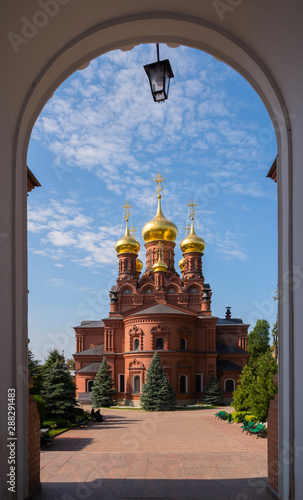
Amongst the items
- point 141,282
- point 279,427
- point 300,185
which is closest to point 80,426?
point 279,427

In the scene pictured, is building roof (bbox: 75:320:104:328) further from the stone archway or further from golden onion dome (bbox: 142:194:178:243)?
the stone archway

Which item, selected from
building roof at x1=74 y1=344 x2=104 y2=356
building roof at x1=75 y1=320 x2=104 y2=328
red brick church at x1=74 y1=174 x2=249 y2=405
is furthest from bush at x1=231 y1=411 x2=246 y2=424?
building roof at x1=75 y1=320 x2=104 y2=328

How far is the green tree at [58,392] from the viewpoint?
20.0m

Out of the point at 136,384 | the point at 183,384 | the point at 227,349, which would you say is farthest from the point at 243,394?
the point at 227,349

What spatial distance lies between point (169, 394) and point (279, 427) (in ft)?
82.3

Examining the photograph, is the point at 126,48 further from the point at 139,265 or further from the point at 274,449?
the point at 139,265

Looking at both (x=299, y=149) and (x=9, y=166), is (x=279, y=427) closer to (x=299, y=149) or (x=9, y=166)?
(x=299, y=149)

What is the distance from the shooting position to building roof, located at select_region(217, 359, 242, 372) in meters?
34.9

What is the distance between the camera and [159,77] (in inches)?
215

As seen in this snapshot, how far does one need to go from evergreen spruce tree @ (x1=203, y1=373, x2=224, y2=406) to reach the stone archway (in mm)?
28662

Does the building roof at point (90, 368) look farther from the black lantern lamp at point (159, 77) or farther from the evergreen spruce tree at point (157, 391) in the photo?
the black lantern lamp at point (159, 77)

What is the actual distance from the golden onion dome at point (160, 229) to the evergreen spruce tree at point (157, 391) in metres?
16.0

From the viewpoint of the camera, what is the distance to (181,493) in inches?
247

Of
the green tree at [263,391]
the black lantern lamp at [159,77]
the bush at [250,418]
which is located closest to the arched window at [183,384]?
the bush at [250,418]
